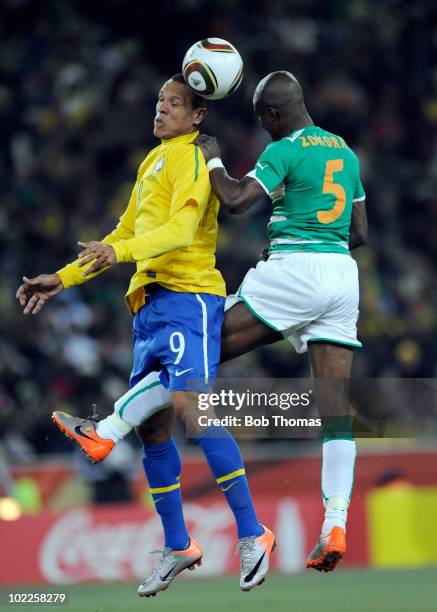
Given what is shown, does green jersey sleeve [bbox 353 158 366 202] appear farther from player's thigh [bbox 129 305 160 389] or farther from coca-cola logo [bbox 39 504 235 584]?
coca-cola logo [bbox 39 504 235 584]

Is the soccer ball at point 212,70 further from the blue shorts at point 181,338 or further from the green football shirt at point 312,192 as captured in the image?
the blue shorts at point 181,338

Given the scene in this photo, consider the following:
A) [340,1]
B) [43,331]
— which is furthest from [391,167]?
[43,331]

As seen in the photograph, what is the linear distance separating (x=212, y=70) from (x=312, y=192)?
859mm

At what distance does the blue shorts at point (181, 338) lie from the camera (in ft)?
22.4

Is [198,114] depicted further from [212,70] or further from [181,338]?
[181,338]

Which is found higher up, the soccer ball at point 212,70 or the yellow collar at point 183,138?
the soccer ball at point 212,70

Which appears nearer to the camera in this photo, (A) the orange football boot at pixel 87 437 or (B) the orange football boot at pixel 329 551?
(B) the orange football boot at pixel 329 551

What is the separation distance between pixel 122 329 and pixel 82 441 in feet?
24.5

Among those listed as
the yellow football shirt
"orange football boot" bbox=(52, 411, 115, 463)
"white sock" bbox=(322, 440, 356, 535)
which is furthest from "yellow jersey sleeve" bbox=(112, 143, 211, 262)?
"white sock" bbox=(322, 440, 356, 535)

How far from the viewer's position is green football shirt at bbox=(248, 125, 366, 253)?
22.7 ft

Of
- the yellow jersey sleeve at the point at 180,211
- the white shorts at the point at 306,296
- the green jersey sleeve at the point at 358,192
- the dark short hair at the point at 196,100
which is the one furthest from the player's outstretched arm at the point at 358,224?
the dark short hair at the point at 196,100

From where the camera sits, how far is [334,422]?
278 inches

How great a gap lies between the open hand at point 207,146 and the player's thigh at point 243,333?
861mm

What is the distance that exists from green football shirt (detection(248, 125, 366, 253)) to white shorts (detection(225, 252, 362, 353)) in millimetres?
90
